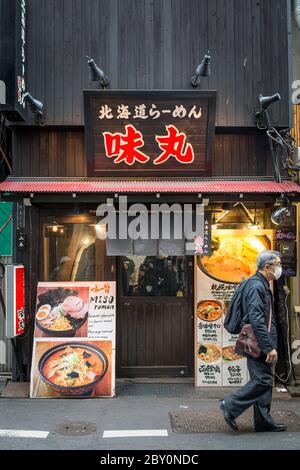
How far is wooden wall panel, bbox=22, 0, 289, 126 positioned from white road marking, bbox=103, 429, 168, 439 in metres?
5.20

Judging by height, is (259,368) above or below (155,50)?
below

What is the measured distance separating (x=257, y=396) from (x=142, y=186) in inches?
144

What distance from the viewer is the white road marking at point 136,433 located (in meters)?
6.41

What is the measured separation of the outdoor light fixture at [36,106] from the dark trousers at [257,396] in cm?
528

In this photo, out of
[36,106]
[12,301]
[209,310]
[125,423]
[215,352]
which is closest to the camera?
[125,423]

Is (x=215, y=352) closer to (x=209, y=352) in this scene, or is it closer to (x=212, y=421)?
(x=209, y=352)

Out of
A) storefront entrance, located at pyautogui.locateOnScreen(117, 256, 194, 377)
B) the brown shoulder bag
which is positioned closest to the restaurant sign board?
storefront entrance, located at pyautogui.locateOnScreen(117, 256, 194, 377)

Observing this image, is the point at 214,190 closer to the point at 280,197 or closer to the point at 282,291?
Result: the point at 280,197

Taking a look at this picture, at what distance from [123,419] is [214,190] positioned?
12.0 feet

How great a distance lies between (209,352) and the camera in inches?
337

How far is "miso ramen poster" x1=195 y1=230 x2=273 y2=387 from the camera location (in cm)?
855

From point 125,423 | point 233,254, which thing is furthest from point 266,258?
point 125,423

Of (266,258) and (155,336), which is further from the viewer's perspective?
(155,336)

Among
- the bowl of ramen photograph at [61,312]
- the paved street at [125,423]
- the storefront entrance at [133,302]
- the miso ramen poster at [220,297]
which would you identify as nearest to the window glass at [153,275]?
the storefront entrance at [133,302]
